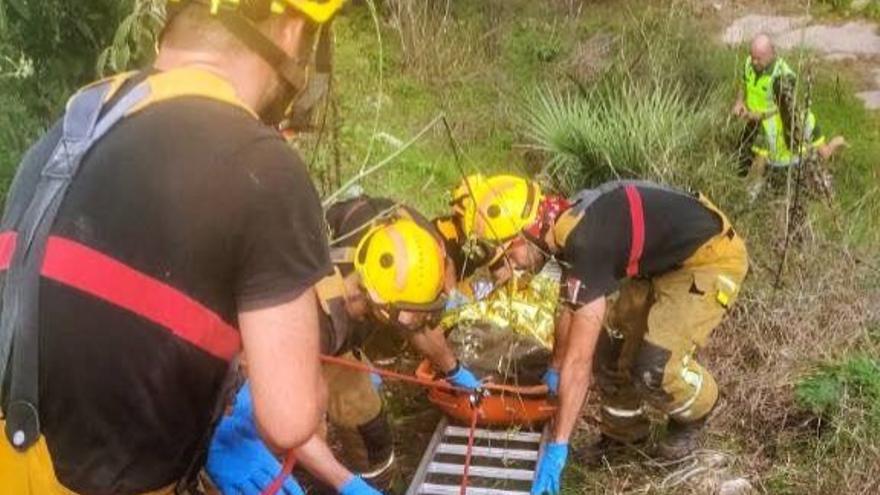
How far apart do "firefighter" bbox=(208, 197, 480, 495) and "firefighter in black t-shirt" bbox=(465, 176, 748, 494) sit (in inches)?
14.9

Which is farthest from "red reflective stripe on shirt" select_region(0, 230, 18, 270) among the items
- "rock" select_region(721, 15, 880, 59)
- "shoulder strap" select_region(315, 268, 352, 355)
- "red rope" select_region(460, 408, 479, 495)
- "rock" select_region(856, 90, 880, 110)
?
"rock" select_region(721, 15, 880, 59)

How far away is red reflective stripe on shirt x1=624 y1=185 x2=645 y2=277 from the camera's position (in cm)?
440

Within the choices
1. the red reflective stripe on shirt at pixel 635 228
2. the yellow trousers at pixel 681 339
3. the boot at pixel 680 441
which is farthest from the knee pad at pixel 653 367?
the red reflective stripe on shirt at pixel 635 228

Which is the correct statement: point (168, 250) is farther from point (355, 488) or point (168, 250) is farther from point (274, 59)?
point (355, 488)

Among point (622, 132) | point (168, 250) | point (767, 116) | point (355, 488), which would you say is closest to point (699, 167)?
point (622, 132)

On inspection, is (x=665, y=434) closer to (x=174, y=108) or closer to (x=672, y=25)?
(x=174, y=108)

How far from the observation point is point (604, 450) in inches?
195

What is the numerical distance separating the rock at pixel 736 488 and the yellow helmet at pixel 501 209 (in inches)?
50.2

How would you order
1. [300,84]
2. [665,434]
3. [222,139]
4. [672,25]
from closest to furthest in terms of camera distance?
[222,139] < [300,84] < [665,434] < [672,25]

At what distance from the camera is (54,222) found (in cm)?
175

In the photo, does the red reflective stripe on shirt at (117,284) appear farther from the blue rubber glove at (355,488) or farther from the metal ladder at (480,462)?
the metal ladder at (480,462)

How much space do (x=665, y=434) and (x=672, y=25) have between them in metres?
5.46

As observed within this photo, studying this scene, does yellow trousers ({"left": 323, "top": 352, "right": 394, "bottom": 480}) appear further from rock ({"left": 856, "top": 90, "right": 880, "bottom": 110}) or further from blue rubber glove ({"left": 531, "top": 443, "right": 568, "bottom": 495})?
rock ({"left": 856, "top": 90, "right": 880, "bottom": 110})

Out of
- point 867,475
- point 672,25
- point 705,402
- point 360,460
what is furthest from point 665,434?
point 672,25
